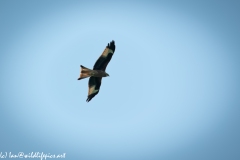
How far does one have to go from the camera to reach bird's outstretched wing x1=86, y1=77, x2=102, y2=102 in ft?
73.4

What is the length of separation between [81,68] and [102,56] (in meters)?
1.63

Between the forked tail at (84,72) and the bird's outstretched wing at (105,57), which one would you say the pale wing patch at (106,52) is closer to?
the bird's outstretched wing at (105,57)

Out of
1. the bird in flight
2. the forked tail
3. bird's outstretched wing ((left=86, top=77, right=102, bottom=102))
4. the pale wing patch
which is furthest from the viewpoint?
bird's outstretched wing ((left=86, top=77, right=102, bottom=102))

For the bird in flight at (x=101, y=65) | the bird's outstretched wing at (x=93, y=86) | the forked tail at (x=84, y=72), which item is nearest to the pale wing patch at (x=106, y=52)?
the bird in flight at (x=101, y=65)

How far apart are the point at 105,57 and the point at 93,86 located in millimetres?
1988

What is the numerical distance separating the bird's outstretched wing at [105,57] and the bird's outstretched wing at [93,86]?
0.96m

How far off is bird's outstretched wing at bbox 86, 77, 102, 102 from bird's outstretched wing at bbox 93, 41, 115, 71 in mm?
961

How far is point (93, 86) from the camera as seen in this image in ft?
74.0

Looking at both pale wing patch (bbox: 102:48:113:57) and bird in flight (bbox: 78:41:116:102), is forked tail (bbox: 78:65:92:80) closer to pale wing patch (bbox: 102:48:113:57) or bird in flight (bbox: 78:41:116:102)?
bird in flight (bbox: 78:41:116:102)

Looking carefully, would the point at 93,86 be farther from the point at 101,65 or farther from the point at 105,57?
the point at 105,57

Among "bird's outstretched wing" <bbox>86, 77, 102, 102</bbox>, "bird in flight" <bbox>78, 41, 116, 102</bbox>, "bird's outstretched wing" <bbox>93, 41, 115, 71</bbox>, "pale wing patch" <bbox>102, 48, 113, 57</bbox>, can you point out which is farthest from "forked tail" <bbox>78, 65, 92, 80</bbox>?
"bird's outstretched wing" <bbox>86, 77, 102, 102</bbox>

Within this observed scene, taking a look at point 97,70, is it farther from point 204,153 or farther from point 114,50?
point 204,153

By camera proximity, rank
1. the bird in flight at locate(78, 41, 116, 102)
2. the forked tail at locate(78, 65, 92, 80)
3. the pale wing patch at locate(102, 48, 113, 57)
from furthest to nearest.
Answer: the pale wing patch at locate(102, 48, 113, 57) → the bird in flight at locate(78, 41, 116, 102) → the forked tail at locate(78, 65, 92, 80)

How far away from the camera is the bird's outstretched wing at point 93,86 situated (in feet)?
73.4
